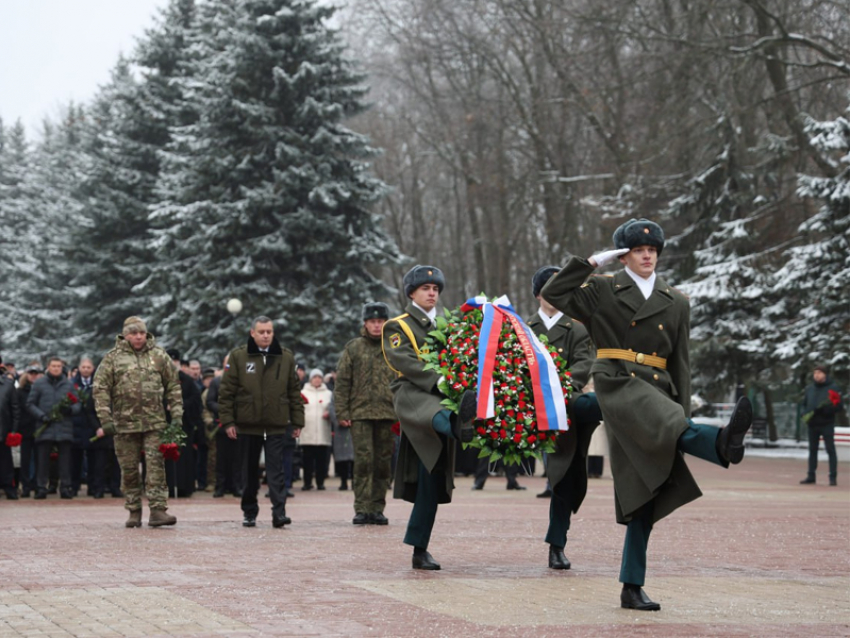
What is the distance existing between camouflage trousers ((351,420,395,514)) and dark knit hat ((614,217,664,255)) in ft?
21.2

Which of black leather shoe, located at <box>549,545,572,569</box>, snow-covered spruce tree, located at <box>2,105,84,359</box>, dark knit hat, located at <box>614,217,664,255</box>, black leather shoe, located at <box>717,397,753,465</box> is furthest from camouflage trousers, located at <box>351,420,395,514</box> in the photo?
snow-covered spruce tree, located at <box>2,105,84,359</box>

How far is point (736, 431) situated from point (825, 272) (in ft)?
82.4

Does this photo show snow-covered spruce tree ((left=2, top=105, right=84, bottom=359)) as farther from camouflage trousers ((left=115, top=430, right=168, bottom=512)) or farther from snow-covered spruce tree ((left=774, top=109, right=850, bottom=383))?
camouflage trousers ((left=115, top=430, right=168, bottom=512))

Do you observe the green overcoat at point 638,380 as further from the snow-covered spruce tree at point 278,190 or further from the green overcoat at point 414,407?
the snow-covered spruce tree at point 278,190

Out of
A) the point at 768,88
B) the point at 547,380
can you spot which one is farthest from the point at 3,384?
the point at 768,88

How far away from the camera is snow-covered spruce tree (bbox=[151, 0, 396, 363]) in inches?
1345

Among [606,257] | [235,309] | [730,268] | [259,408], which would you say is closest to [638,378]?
[606,257]

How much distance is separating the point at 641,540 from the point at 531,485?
15.0 metres

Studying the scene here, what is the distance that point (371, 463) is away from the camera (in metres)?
14.2

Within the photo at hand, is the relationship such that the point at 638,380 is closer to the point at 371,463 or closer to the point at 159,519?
the point at 371,463

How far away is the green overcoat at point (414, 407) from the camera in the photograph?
932 cm

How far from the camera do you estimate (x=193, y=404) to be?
765 inches

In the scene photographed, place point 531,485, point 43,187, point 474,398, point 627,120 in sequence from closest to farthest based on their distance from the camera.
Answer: point 474,398 → point 531,485 → point 627,120 → point 43,187

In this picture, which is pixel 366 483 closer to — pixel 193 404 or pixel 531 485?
pixel 193 404
